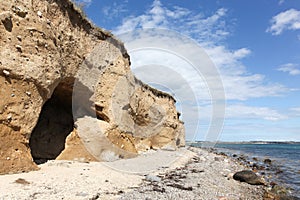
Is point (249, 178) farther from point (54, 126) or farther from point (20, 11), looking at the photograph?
point (20, 11)

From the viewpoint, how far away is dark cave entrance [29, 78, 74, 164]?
40.4 feet

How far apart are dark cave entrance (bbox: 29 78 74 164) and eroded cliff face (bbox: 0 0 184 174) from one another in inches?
1.8

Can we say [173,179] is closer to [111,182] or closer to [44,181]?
[111,182]

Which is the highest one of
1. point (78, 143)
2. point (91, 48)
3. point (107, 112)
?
point (91, 48)

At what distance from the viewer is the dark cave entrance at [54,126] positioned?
12.3 m

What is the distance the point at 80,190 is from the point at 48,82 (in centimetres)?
440

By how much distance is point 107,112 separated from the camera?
44.4 feet

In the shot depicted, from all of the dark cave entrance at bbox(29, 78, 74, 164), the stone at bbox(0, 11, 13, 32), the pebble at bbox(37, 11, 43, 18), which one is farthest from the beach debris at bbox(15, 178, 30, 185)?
the pebble at bbox(37, 11, 43, 18)

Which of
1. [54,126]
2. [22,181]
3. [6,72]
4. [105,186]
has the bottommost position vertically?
[105,186]

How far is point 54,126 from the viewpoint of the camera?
1334 centimetres

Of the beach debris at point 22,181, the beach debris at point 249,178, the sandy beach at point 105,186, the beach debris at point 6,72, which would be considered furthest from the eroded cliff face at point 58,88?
the beach debris at point 249,178

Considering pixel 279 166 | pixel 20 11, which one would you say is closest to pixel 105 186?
pixel 20 11

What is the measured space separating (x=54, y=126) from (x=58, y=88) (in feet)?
7.57

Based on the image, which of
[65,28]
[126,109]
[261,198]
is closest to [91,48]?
[65,28]
